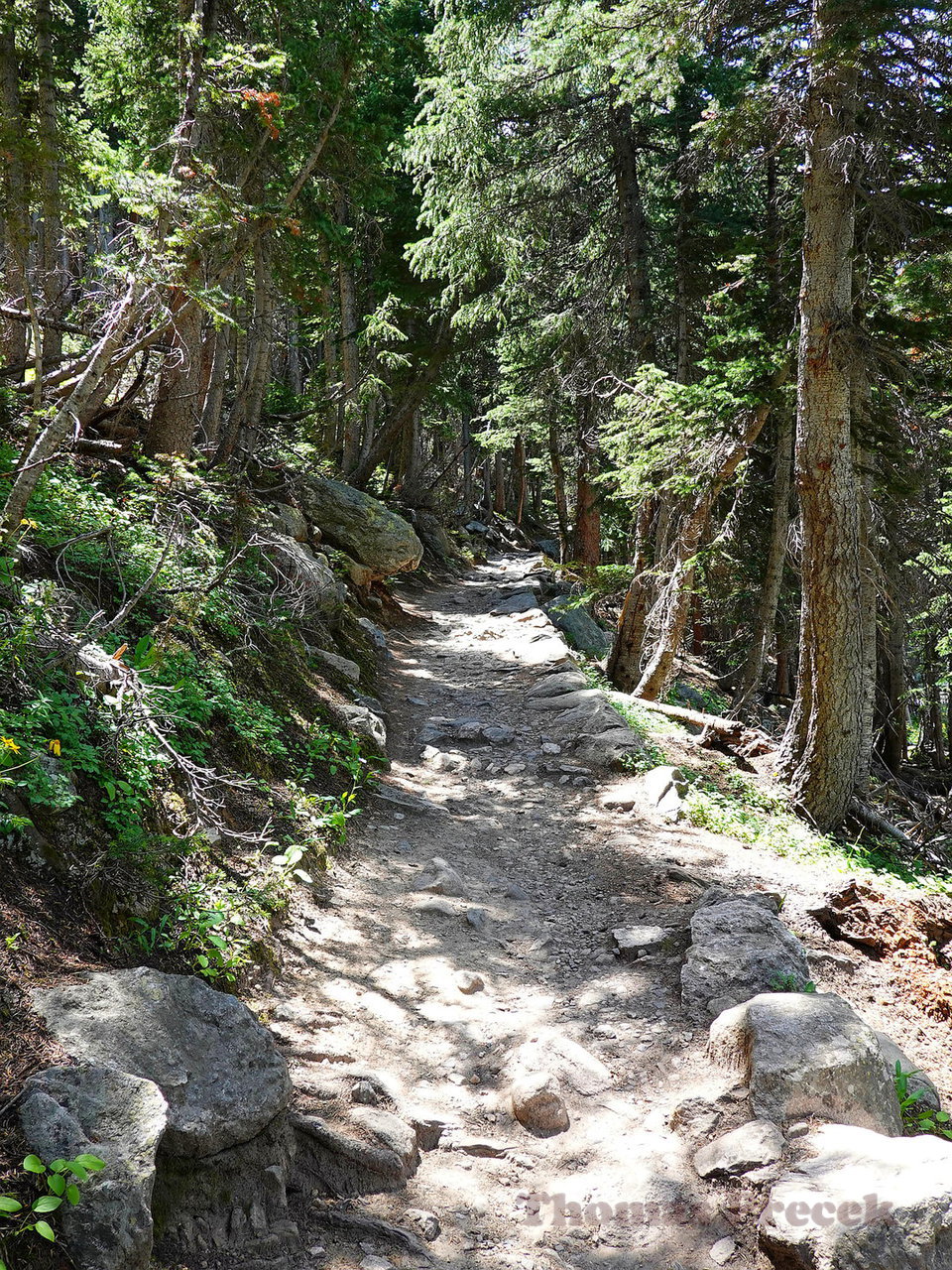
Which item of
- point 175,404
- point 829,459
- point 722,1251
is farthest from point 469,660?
point 722,1251

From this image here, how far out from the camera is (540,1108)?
11.7ft

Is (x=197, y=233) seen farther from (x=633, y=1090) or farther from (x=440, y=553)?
(x=440, y=553)

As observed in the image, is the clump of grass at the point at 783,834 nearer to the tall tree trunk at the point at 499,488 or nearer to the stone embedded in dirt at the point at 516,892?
the stone embedded in dirt at the point at 516,892

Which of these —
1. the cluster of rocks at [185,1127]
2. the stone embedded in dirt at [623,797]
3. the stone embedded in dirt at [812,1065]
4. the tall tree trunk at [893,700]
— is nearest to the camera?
the cluster of rocks at [185,1127]

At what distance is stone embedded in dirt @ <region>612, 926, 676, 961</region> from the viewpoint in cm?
497

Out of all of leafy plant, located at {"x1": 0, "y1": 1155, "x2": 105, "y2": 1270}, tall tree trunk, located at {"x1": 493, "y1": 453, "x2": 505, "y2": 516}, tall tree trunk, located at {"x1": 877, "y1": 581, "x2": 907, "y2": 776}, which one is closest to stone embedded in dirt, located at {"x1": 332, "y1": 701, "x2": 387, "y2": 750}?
leafy plant, located at {"x1": 0, "y1": 1155, "x2": 105, "y2": 1270}

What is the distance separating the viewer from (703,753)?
940 cm

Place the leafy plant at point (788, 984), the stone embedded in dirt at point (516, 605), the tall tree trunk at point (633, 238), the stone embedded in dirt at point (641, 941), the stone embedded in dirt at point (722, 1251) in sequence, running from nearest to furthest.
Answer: the stone embedded in dirt at point (722, 1251)
the leafy plant at point (788, 984)
the stone embedded in dirt at point (641, 941)
the tall tree trunk at point (633, 238)
the stone embedded in dirt at point (516, 605)

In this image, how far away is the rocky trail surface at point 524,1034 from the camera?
2994mm

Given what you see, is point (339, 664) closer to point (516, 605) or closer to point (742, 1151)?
point (742, 1151)

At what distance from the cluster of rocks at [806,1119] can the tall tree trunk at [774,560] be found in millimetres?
7411

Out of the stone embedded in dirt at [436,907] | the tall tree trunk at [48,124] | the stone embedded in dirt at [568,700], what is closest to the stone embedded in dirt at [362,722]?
the stone embedded in dirt at [436,907]

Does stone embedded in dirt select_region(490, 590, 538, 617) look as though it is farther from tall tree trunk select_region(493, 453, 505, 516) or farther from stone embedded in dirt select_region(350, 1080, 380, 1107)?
tall tree trunk select_region(493, 453, 505, 516)

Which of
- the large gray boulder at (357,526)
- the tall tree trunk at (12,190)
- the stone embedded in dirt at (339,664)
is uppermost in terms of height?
the tall tree trunk at (12,190)
